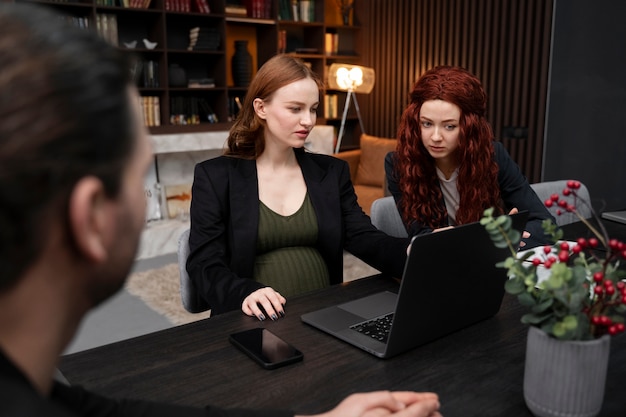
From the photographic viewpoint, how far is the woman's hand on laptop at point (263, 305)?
1287mm

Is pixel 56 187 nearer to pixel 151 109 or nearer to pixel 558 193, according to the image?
pixel 558 193

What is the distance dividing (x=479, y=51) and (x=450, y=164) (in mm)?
3483

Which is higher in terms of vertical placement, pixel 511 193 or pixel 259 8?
pixel 259 8

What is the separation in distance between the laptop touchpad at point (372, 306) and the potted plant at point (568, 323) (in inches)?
18.3

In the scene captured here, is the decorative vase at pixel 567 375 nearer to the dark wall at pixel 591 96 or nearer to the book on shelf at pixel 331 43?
the dark wall at pixel 591 96

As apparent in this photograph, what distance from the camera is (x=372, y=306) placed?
134cm

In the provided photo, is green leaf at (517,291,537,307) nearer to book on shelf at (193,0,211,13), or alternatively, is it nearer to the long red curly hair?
the long red curly hair

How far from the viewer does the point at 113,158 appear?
1.64 feet

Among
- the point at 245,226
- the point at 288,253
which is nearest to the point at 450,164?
the point at 288,253

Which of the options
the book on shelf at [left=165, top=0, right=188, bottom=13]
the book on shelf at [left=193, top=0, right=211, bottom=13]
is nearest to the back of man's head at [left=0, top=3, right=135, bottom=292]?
the book on shelf at [left=165, top=0, right=188, bottom=13]

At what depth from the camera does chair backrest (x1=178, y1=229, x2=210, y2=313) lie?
1694mm

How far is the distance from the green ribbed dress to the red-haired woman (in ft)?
1.27

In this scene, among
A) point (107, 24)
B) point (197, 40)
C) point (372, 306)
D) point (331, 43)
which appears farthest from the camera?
point (331, 43)

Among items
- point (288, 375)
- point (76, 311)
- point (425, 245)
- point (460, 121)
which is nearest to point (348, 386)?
point (288, 375)
